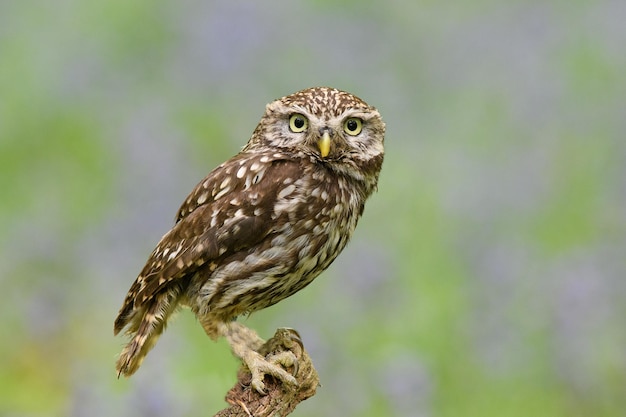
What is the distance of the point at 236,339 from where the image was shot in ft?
15.3

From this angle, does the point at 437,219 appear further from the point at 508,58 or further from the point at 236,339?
the point at 236,339

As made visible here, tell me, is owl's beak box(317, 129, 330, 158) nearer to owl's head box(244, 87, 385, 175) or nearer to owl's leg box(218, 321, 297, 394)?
owl's head box(244, 87, 385, 175)

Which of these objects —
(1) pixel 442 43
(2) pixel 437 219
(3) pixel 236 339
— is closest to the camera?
(3) pixel 236 339

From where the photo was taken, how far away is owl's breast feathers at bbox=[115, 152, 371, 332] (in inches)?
179

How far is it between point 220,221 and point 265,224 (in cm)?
16

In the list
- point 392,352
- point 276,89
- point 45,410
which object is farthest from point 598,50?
point 45,410

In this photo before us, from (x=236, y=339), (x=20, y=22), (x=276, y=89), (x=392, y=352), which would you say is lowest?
(x=236, y=339)

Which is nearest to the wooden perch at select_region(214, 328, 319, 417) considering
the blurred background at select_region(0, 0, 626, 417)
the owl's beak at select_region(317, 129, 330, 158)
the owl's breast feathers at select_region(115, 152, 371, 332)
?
the owl's breast feathers at select_region(115, 152, 371, 332)

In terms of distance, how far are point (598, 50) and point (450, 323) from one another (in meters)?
3.53

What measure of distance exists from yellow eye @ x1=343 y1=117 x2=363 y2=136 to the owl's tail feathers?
2.84 feet

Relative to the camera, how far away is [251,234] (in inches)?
179

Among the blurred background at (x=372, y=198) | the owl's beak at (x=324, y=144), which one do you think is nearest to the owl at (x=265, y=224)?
the owl's beak at (x=324, y=144)

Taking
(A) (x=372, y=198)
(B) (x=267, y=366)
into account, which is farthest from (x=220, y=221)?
(A) (x=372, y=198)

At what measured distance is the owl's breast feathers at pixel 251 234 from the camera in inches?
179
